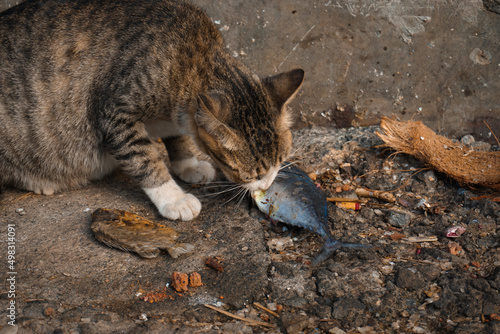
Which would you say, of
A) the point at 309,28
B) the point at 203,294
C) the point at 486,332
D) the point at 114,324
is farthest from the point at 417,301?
the point at 309,28

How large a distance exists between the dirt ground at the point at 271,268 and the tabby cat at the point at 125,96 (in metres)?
0.29

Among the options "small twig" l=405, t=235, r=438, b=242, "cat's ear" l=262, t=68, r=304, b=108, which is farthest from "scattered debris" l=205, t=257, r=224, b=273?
"small twig" l=405, t=235, r=438, b=242

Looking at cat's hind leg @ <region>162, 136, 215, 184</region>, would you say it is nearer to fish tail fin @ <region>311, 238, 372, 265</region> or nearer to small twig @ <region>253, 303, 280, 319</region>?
fish tail fin @ <region>311, 238, 372, 265</region>

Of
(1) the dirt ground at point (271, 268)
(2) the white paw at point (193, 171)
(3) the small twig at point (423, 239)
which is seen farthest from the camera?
(2) the white paw at point (193, 171)

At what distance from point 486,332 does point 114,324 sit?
1.74 m

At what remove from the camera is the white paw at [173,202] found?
10.1 feet

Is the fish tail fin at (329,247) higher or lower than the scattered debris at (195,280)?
higher

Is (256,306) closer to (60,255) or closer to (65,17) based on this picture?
(60,255)

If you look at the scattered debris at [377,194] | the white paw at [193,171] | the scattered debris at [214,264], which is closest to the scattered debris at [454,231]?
the scattered debris at [377,194]

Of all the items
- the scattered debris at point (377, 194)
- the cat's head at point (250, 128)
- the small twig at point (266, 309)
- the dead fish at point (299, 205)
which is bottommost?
the small twig at point (266, 309)

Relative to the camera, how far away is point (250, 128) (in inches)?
106

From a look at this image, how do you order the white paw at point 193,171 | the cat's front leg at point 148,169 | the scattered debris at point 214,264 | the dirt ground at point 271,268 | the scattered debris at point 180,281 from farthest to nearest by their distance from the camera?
the white paw at point 193,171 < the cat's front leg at point 148,169 < the scattered debris at point 214,264 < the scattered debris at point 180,281 < the dirt ground at point 271,268

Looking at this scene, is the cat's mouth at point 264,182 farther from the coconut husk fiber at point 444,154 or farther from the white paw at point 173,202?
the coconut husk fiber at point 444,154

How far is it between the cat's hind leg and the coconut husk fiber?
4.38 ft
